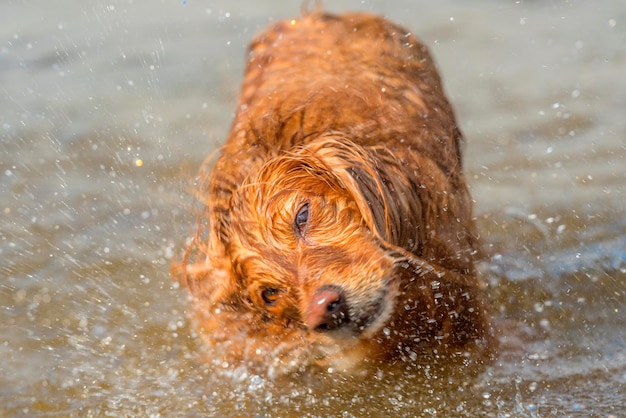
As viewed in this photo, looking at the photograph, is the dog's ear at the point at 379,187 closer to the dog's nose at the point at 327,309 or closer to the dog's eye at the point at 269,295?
the dog's nose at the point at 327,309

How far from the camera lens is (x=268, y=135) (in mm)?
3973

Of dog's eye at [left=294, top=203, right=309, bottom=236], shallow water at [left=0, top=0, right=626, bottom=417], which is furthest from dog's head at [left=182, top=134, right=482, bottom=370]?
shallow water at [left=0, top=0, right=626, bottom=417]

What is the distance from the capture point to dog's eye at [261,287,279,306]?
11.6 ft

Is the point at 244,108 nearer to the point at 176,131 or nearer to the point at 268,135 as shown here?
the point at 268,135

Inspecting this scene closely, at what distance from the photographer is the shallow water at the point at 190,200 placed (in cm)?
409

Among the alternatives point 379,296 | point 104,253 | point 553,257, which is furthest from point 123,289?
point 553,257

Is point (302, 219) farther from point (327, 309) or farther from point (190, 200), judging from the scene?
point (190, 200)

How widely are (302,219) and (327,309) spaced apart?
440mm

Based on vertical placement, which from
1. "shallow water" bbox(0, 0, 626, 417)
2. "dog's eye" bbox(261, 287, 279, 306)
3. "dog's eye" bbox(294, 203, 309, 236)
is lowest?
"shallow water" bbox(0, 0, 626, 417)

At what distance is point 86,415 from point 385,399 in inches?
56.6

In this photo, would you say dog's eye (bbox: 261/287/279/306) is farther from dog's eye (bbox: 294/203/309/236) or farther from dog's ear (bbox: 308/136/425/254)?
dog's ear (bbox: 308/136/425/254)

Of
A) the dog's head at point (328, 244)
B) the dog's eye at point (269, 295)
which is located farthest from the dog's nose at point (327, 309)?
the dog's eye at point (269, 295)

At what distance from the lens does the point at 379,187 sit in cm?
350

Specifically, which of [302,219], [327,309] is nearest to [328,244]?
[302,219]
